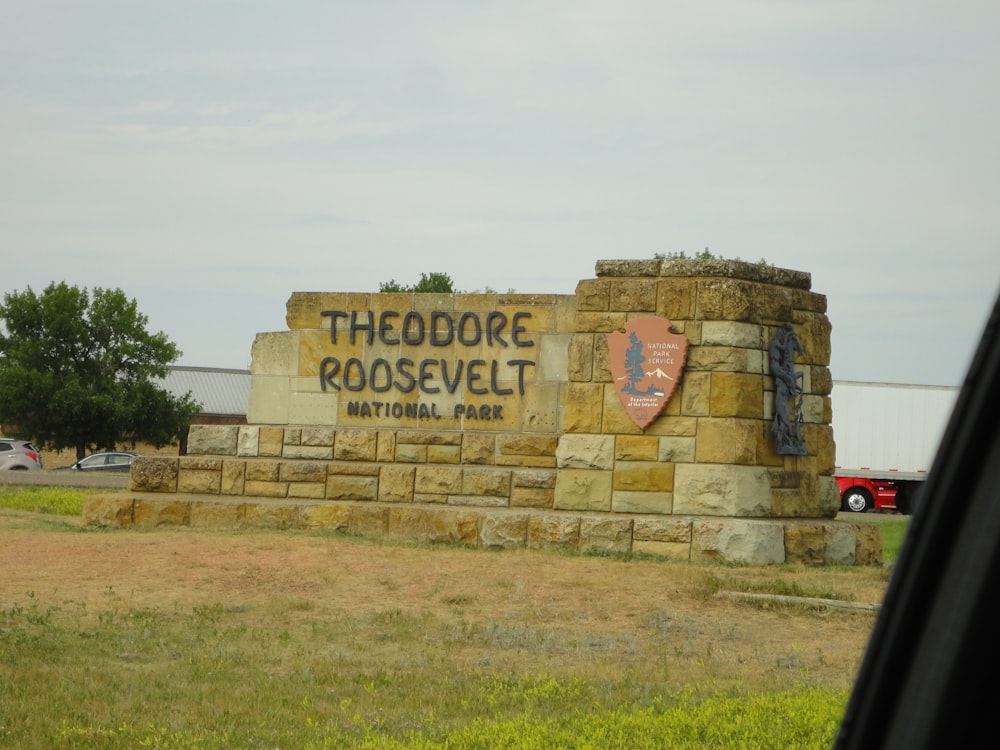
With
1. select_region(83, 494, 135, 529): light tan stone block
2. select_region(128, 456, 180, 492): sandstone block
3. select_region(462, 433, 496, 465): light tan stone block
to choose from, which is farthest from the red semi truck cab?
select_region(83, 494, 135, 529): light tan stone block

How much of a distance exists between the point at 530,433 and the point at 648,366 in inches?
80.8

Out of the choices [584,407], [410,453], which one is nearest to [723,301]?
[584,407]

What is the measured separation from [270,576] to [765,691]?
5762mm

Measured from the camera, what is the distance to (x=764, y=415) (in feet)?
49.2

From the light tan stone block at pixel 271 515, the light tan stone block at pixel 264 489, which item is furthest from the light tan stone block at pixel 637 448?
the light tan stone block at pixel 264 489

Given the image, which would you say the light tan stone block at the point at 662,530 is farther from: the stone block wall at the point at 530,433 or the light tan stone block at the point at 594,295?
the light tan stone block at the point at 594,295

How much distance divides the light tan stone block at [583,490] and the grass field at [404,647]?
1.09 metres

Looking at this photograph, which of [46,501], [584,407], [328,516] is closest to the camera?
[584,407]

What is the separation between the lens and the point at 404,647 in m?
9.23

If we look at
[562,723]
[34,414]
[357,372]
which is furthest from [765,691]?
[34,414]

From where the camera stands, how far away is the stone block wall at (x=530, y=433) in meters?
14.6

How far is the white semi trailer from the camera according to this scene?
37.5 meters

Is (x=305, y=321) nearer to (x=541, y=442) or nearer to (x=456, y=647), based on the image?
(x=541, y=442)

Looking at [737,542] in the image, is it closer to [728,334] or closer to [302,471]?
[728,334]
